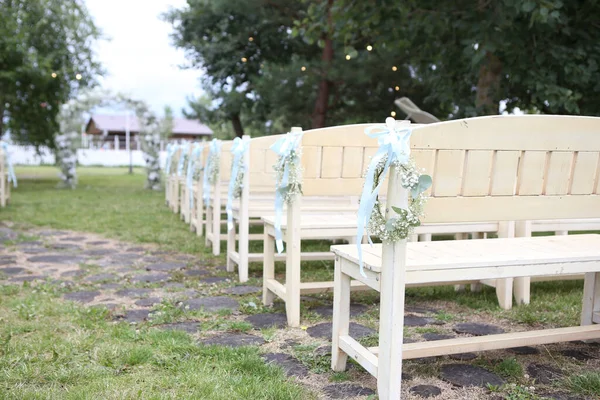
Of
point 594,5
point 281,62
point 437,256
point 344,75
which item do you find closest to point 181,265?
point 437,256

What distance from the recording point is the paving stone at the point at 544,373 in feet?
8.11

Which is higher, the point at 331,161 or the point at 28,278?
the point at 331,161

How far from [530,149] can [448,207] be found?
0.44 metres

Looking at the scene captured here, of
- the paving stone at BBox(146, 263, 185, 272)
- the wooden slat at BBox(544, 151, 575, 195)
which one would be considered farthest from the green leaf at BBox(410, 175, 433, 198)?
the paving stone at BBox(146, 263, 185, 272)

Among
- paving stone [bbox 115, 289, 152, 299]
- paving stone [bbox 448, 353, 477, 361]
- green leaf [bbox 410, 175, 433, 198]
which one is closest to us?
green leaf [bbox 410, 175, 433, 198]

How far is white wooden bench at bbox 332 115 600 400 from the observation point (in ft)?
6.79

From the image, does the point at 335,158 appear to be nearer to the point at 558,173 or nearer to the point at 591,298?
the point at 558,173

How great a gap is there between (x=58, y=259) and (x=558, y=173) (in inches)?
181

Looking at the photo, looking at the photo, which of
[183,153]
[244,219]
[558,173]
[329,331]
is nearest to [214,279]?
[244,219]

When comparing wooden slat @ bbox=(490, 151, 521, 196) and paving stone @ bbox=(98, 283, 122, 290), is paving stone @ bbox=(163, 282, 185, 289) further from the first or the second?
wooden slat @ bbox=(490, 151, 521, 196)

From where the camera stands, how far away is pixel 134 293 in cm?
397

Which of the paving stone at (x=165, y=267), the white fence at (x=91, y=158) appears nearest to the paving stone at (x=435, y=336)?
the paving stone at (x=165, y=267)

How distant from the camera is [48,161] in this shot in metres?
37.2

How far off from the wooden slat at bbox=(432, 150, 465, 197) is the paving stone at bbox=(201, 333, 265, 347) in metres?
1.39
